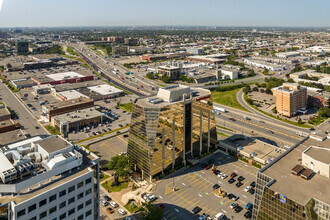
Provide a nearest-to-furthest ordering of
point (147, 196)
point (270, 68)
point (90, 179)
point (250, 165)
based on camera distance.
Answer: point (90, 179) < point (147, 196) < point (250, 165) < point (270, 68)

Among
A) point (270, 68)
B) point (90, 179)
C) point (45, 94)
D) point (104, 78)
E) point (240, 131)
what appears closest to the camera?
point (90, 179)

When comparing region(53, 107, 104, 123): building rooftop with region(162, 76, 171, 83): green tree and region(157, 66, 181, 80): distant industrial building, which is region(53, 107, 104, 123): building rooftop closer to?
region(162, 76, 171, 83): green tree

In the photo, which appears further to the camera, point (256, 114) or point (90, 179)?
point (256, 114)

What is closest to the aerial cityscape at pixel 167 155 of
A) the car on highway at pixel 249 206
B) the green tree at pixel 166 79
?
the car on highway at pixel 249 206

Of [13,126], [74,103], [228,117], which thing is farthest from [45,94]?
[228,117]

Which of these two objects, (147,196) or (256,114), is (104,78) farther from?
(147,196)

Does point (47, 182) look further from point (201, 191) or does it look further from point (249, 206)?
point (249, 206)
